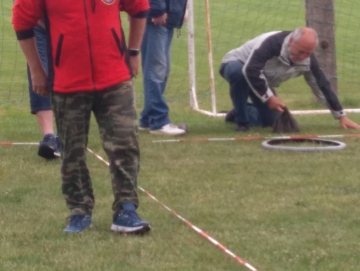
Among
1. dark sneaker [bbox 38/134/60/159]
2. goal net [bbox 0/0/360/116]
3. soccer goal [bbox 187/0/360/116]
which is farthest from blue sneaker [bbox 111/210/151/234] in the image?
soccer goal [bbox 187/0/360/116]

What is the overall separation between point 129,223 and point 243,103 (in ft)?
12.8

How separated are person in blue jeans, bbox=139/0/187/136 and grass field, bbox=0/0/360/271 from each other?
0.19 metres

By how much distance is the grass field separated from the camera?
4477mm

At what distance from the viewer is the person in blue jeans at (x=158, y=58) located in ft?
27.2

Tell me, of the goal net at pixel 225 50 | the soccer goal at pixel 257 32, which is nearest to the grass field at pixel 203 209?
the goal net at pixel 225 50

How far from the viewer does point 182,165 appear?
6863 millimetres

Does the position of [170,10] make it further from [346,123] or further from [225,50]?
[225,50]

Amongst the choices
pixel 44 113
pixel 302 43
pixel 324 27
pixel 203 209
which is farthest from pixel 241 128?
pixel 203 209

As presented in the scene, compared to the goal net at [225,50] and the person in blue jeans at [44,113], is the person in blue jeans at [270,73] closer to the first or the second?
the person in blue jeans at [44,113]

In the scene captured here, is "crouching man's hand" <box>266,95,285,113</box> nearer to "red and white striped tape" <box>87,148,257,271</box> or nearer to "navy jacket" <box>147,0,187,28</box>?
"navy jacket" <box>147,0,187,28</box>

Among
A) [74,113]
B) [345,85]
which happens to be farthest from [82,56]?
[345,85]

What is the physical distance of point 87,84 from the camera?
4.78 meters

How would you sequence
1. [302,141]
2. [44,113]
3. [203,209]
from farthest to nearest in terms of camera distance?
[302,141], [44,113], [203,209]

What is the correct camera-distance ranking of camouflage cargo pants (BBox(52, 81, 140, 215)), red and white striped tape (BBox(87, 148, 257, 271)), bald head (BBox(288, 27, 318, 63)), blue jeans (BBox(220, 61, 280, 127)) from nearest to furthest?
red and white striped tape (BBox(87, 148, 257, 271)), camouflage cargo pants (BBox(52, 81, 140, 215)), bald head (BBox(288, 27, 318, 63)), blue jeans (BBox(220, 61, 280, 127))
